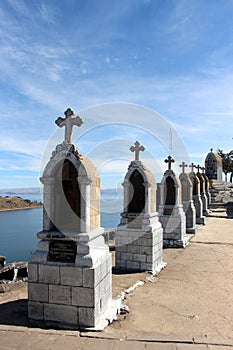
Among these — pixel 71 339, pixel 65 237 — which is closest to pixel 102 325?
pixel 71 339

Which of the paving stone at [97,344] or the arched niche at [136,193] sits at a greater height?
the arched niche at [136,193]

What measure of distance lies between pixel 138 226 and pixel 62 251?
3595mm

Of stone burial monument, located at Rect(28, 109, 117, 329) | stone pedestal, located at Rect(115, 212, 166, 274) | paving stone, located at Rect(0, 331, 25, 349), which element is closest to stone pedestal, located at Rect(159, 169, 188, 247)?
stone pedestal, located at Rect(115, 212, 166, 274)

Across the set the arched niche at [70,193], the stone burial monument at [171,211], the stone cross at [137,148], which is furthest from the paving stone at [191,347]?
the stone burial monument at [171,211]

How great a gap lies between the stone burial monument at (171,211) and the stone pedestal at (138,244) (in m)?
3.11

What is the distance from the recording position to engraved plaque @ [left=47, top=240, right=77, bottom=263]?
5061 millimetres

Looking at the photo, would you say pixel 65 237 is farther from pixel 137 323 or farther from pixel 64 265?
pixel 137 323

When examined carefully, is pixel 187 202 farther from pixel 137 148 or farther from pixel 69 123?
pixel 69 123

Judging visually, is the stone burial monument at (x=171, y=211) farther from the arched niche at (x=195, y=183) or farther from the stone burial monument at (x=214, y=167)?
the stone burial monument at (x=214, y=167)

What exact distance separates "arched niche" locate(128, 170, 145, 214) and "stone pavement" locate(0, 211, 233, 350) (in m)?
1.89

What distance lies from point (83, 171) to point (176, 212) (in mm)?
7602

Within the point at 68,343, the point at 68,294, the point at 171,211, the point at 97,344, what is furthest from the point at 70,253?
the point at 171,211

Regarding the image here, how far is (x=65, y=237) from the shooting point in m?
5.12

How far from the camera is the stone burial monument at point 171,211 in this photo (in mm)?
11617
